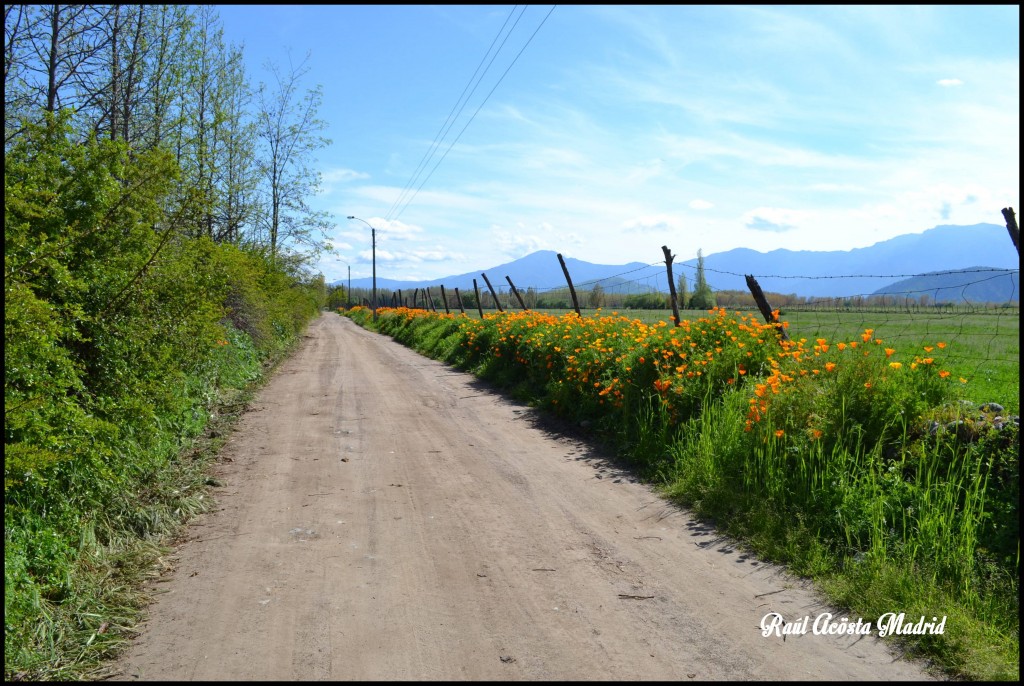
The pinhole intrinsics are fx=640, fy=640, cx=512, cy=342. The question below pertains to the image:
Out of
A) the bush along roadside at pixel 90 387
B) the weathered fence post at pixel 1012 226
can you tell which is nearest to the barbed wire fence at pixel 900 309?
the weathered fence post at pixel 1012 226

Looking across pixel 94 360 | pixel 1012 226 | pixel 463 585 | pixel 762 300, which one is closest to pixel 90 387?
pixel 94 360

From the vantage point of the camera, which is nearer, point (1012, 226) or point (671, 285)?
point (1012, 226)

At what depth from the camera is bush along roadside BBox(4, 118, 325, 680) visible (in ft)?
12.5

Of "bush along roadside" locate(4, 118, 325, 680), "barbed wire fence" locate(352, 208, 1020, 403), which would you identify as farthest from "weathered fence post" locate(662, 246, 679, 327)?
"bush along roadside" locate(4, 118, 325, 680)

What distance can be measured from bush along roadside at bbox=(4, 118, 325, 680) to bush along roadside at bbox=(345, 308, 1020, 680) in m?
4.52

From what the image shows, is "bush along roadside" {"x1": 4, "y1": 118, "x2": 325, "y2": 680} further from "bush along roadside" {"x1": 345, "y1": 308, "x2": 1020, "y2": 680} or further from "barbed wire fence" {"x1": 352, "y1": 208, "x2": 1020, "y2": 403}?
"barbed wire fence" {"x1": 352, "y1": 208, "x2": 1020, "y2": 403}

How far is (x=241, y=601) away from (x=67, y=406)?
188cm

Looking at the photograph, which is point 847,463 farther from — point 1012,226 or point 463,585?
point 463,585

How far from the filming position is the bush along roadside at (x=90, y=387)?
3805 millimetres

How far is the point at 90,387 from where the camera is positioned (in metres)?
5.59

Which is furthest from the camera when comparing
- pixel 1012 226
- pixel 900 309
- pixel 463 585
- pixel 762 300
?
pixel 900 309

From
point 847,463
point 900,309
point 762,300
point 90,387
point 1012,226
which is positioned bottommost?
point 847,463

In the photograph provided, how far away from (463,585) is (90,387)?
12.5 feet

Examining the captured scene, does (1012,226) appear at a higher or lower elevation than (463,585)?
higher
